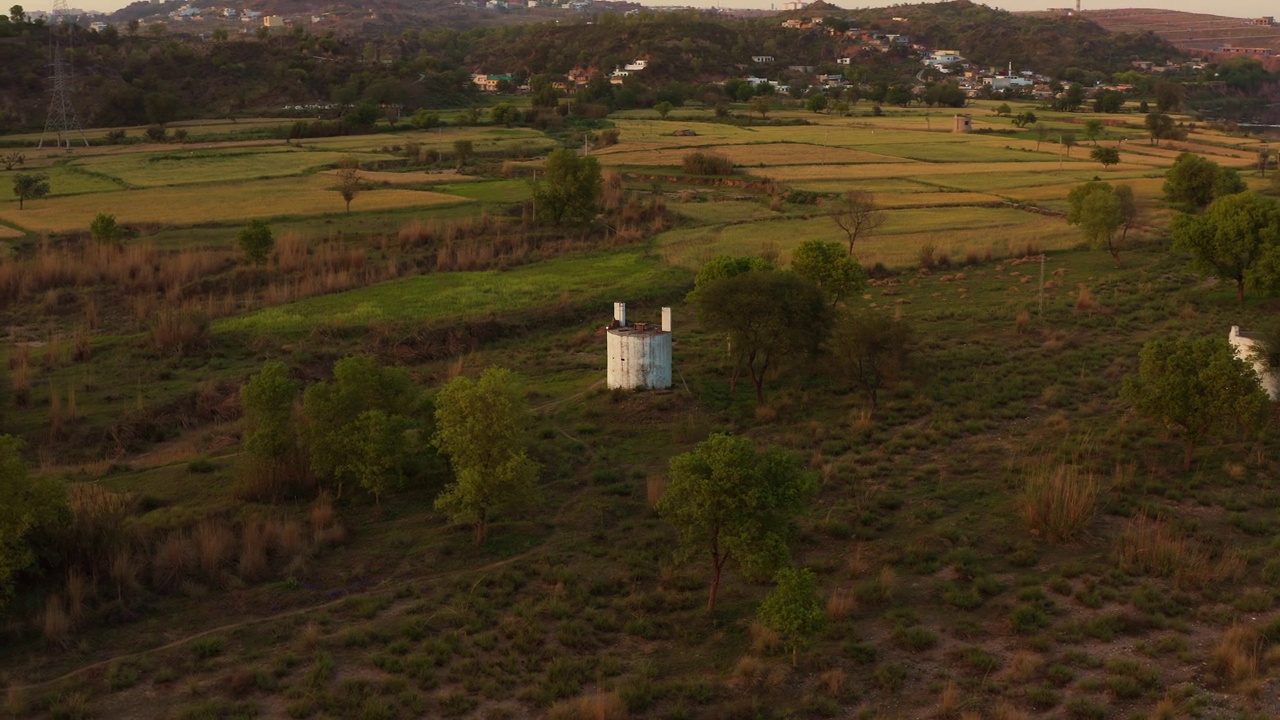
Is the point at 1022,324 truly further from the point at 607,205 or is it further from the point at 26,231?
the point at 26,231

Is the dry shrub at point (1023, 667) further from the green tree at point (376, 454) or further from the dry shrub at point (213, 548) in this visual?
the dry shrub at point (213, 548)

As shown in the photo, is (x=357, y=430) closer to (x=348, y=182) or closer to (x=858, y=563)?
(x=858, y=563)

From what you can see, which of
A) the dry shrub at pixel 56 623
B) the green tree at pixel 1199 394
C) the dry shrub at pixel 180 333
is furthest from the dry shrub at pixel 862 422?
the dry shrub at pixel 180 333

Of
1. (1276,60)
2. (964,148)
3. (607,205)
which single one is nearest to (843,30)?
(1276,60)

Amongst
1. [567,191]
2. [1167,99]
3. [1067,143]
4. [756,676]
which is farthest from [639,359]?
[1167,99]

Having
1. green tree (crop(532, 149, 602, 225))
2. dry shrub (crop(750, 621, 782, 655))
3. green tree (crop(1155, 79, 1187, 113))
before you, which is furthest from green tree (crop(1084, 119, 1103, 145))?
dry shrub (crop(750, 621, 782, 655))
